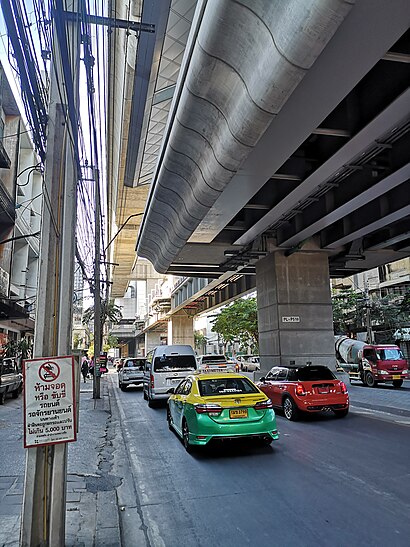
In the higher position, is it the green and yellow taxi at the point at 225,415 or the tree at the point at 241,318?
the tree at the point at 241,318

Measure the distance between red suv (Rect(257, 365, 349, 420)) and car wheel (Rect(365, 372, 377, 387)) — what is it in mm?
13435

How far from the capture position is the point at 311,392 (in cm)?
1237

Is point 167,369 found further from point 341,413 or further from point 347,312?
point 347,312

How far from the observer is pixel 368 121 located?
9578mm

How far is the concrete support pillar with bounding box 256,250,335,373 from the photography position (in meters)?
18.8

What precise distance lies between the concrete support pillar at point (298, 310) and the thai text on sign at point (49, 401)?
15.0 meters

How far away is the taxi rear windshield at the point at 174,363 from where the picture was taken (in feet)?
55.5

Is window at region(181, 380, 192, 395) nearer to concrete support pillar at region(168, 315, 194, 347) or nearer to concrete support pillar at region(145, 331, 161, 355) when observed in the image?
concrete support pillar at region(168, 315, 194, 347)

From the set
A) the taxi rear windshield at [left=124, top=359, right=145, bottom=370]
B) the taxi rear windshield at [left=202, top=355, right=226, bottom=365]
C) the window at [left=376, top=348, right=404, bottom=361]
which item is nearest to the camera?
the window at [left=376, top=348, right=404, bottom=361]

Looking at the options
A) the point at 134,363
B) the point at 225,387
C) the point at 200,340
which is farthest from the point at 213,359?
the point at 200,340

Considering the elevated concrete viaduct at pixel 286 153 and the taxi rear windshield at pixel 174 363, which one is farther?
the taxi rear windshield at pixel 174 363

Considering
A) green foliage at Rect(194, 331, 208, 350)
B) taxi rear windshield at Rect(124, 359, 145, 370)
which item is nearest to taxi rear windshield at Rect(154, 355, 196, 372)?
taxi rear windshield at Rect(124, 359, 145, 370)

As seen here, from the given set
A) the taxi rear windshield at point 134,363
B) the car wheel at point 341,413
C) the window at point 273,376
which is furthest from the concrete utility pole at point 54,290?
the taxi rear windshield at point 134,363

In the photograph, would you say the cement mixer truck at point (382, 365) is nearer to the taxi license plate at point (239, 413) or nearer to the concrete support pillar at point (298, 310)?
the concrete support pillar at point (298, 310)
